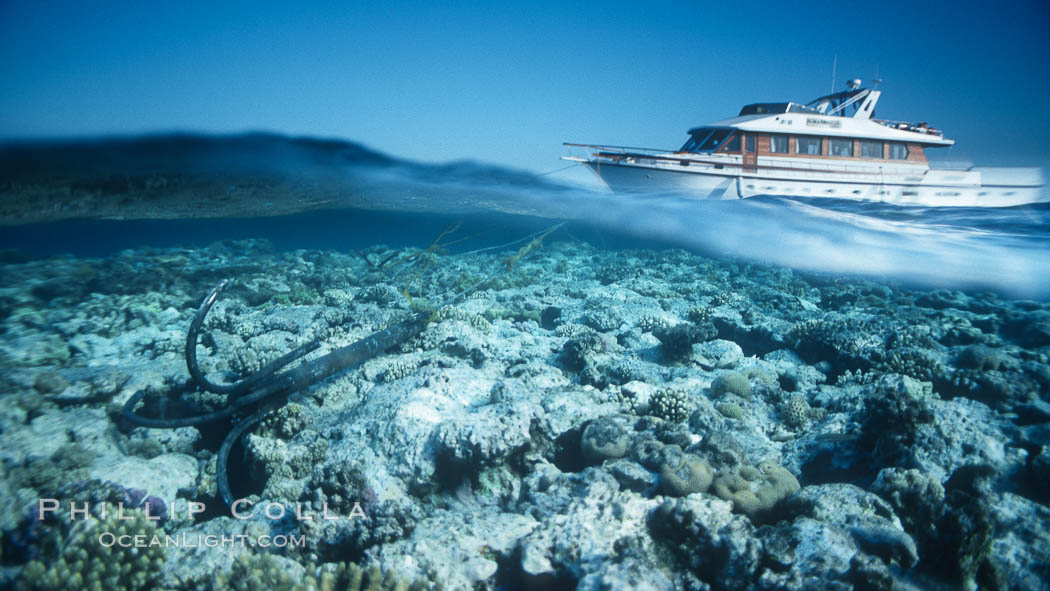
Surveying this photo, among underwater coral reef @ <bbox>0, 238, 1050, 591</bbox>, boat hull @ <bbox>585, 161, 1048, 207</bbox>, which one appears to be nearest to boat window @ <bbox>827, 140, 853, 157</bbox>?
boat hull @ <bbox>585, 161, 1048, 207</bbox>

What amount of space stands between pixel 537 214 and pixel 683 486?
108 ft

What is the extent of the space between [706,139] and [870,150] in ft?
21.4

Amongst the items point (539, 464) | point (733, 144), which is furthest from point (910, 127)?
point (539, 464)

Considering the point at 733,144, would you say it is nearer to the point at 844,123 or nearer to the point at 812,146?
the point at 812,146

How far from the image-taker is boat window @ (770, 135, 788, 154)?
15.1 meters

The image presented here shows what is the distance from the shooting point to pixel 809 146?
597 inches

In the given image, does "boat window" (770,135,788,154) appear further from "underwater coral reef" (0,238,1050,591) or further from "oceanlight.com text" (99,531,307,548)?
"oceanlight.com text" (99,531,307,548)

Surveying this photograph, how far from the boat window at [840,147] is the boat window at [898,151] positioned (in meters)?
1.70

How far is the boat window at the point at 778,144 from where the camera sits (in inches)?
593

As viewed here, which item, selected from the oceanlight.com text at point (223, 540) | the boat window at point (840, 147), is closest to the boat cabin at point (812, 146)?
the boat window at point (840, 147)

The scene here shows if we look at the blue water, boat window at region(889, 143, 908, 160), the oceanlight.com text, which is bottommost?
the oceanlight.com text

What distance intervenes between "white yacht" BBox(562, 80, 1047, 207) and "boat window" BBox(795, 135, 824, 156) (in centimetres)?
4

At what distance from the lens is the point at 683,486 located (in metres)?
3.78

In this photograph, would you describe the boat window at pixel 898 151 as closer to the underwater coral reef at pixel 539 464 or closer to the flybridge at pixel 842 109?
the flybridge at pixel 842 109
